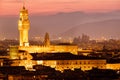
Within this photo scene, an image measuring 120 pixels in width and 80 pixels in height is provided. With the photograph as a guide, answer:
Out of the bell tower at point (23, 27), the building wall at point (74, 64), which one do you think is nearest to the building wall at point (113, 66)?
the building wall at point (74, 64)

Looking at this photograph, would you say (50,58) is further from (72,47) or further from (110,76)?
(110,76)

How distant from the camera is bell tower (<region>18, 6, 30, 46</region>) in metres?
124

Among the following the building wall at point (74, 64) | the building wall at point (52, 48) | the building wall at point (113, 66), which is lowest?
the building wall at point (113, 66)

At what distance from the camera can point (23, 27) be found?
416ft

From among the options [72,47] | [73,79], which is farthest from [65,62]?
[73,79]

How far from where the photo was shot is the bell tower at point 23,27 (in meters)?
124

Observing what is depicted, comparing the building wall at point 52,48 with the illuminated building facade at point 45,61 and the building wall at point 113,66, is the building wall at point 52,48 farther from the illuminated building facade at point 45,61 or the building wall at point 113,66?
the building wall at point 113,66

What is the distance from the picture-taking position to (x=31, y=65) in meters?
101

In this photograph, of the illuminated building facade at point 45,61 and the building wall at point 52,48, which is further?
the building wall at point 52,48

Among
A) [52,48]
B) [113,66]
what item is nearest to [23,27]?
[52,48]

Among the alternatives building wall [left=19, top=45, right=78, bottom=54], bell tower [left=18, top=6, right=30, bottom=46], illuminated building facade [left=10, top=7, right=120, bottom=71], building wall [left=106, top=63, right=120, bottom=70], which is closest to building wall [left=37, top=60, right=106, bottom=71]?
illuminated building facade [left=10, top=7, right=120, bottom=71]

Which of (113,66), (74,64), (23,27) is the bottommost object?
(113,66)

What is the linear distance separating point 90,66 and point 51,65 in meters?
4.91

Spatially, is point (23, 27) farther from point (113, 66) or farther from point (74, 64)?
point (113, 66)
